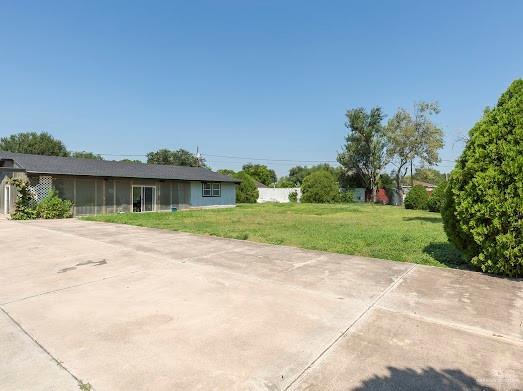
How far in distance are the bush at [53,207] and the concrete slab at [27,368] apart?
1447 centimetres

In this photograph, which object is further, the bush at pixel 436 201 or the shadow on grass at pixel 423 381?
the bush at pixel 436 201

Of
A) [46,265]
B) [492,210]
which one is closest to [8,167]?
[46,265]

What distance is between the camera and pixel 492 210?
4824mm

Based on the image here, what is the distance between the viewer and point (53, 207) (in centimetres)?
1536

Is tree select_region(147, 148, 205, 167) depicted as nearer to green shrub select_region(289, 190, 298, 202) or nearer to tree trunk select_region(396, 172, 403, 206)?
green shrub select_region(289, 190, 298, 202)

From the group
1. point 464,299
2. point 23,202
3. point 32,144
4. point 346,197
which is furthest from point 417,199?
point 32,144

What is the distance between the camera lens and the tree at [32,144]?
4450 cm

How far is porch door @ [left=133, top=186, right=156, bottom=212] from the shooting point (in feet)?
64.9

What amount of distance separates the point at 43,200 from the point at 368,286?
16280 millimetres

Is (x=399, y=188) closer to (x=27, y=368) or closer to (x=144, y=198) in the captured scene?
(x=144, y=198)

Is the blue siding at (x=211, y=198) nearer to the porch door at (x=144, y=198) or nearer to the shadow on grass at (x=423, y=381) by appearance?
the porch door at (x=144, y=198)

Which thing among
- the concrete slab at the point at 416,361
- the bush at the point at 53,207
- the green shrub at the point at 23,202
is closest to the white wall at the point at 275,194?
the bush at the point at 53,207

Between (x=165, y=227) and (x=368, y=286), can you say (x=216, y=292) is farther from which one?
(x=165, y=227)

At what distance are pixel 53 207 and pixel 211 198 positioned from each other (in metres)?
11.4
